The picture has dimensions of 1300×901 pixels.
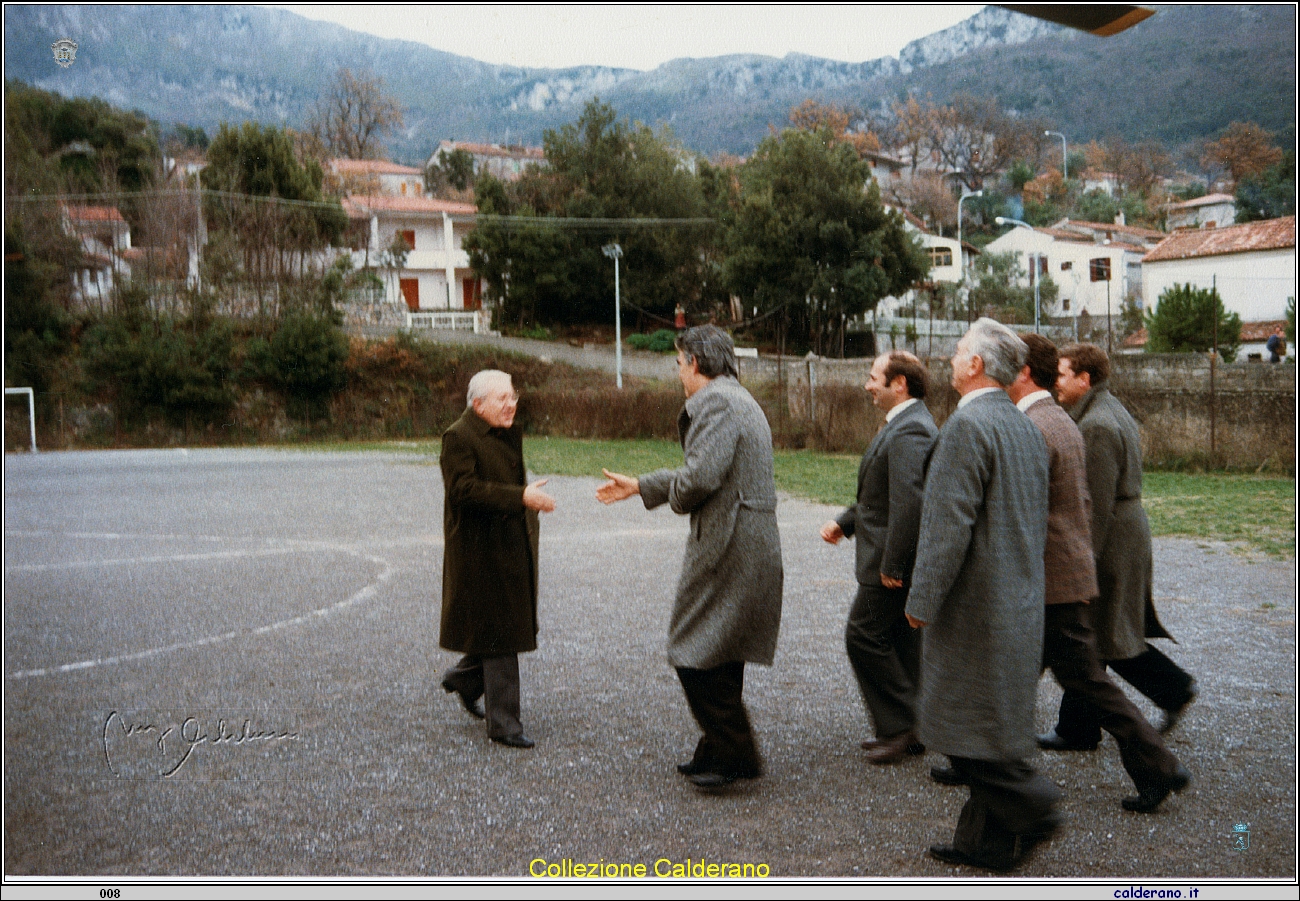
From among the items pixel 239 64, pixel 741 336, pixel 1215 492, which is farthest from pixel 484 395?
pixel 1215 492

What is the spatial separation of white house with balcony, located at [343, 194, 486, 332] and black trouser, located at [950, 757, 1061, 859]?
10.4 feet

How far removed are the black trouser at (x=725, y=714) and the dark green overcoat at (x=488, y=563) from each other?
2.62ft

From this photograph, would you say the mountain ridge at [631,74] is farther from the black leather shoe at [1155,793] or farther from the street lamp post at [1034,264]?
the black leather shoe at [1155,793]

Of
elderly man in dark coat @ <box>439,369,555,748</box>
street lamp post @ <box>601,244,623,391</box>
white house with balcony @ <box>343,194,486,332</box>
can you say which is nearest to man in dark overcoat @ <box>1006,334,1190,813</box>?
elderly man in dark coat @ <box>439,369,555,748</box>

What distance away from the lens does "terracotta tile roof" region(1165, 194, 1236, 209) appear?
17.2ft

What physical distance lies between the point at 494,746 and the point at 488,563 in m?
0.71

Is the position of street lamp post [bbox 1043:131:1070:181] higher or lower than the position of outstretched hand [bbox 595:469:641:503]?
higher

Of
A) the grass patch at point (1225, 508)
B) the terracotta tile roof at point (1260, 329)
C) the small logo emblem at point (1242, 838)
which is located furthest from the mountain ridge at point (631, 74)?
the grass patch at point (1225, 508)

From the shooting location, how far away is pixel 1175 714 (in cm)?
387

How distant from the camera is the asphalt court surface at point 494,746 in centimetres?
309

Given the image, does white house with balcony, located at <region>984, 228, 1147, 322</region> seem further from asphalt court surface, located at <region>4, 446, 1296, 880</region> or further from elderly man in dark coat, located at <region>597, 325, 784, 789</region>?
elderly man in dark coat, located at <region>597, 325, 784, 789</region>

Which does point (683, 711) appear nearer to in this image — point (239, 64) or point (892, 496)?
point (892, 496)

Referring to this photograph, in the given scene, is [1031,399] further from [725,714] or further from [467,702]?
[467,702]
